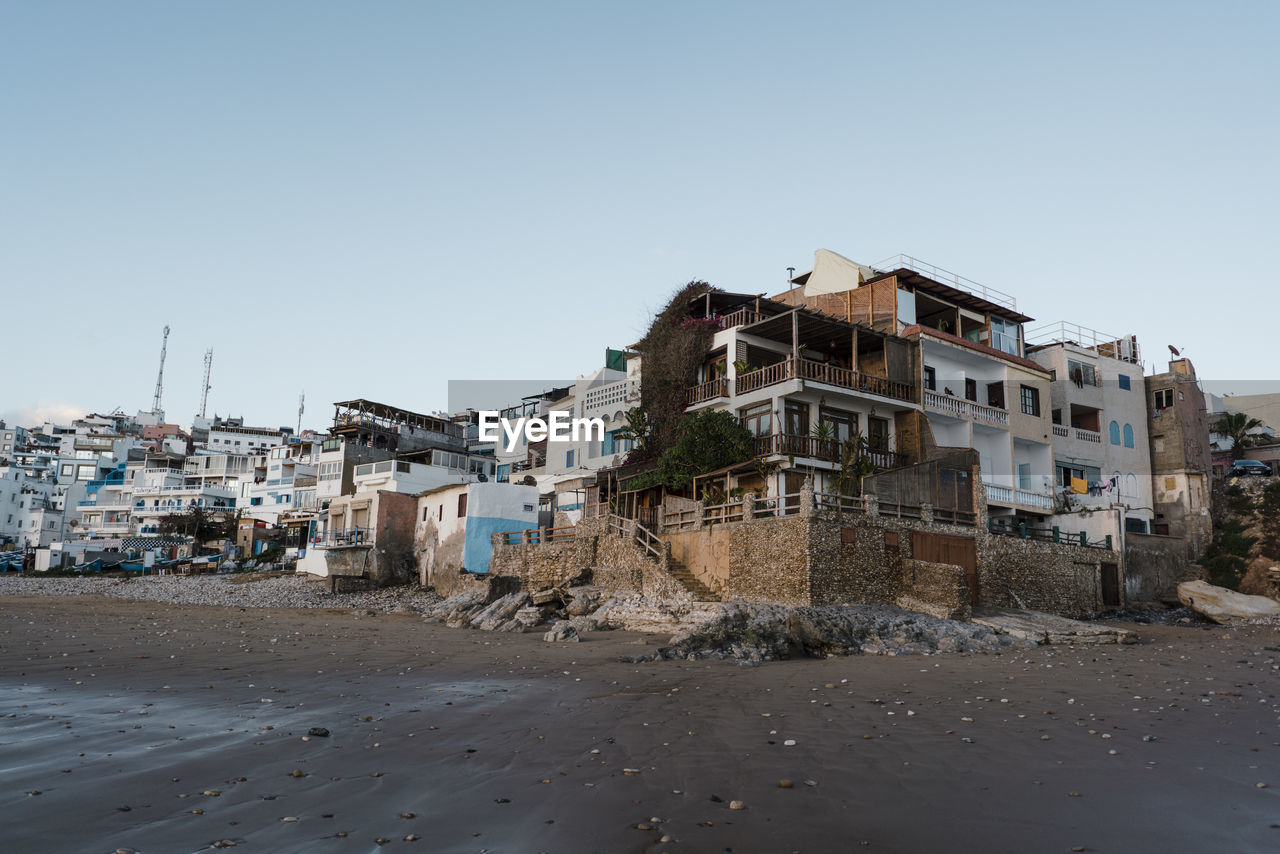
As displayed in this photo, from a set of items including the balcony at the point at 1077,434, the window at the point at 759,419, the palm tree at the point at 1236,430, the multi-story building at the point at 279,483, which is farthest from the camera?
the multi-story building at the point at 279,483

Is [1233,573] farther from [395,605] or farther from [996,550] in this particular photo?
[395,605]

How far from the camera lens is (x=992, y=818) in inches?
261

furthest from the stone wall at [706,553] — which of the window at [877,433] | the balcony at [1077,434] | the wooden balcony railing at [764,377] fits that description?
the balcony at [1077,434]

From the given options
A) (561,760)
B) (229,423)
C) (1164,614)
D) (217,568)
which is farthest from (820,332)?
(229,423)

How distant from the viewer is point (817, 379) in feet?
108

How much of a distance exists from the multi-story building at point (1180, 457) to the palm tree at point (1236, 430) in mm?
8831

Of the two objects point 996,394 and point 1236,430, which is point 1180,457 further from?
point 1236,430

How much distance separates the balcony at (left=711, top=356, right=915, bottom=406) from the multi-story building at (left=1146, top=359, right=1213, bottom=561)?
669 inches

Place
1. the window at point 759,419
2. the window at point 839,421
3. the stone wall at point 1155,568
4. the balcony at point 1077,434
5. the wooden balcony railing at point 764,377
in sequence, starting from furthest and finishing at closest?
1. the balcony at point 1077,434
2. the stone wall at point 1155,568
3. the window at point 839,421
4. the window at point 759,419
5. the wooden balcony railing at point 764,377

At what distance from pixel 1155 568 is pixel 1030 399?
924 cm

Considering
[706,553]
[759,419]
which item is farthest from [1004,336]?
[706,553]

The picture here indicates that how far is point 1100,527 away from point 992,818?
110ft

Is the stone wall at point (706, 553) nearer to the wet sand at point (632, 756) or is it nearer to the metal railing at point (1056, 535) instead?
the wet sand at point (632, 756)

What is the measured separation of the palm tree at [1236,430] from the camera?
51.0 m
